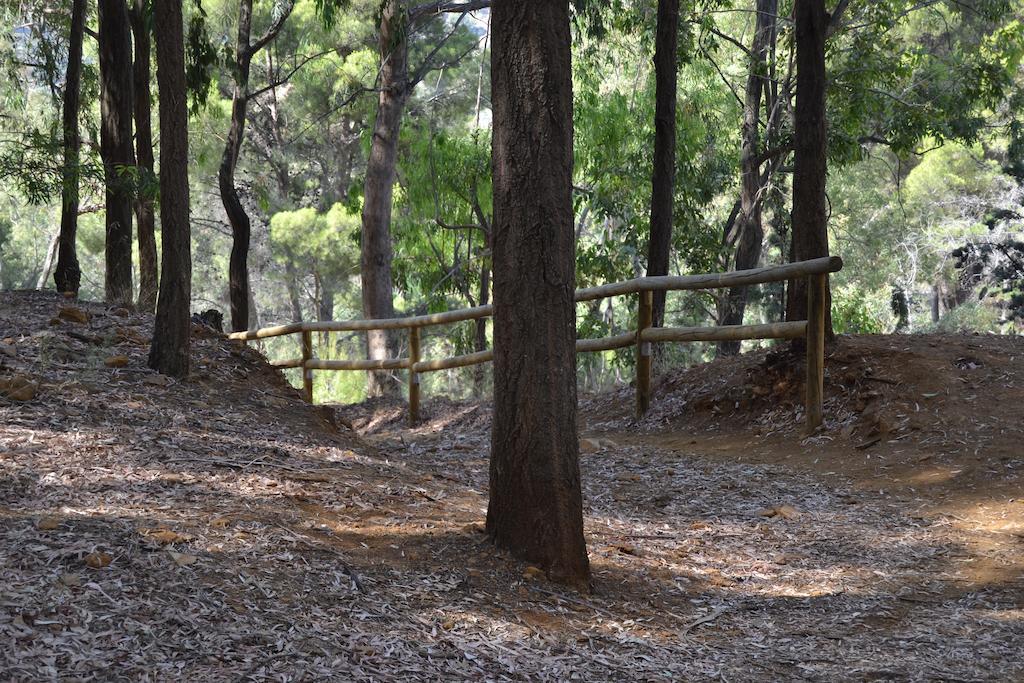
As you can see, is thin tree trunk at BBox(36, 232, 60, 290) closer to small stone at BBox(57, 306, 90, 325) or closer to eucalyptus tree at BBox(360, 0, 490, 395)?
eucalyptus tree at BBox(360, 0, 490, 395)

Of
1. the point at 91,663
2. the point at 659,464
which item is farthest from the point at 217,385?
the point at 91,663

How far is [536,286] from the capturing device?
4.52 m

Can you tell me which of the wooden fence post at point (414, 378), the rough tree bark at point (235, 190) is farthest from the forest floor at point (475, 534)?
the rough tree bark at point (235, 190)

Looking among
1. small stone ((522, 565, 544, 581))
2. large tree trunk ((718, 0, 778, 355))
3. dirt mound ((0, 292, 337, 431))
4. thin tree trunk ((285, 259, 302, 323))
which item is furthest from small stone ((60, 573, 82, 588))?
thin tree trunk ((285, 259, 302, 323))

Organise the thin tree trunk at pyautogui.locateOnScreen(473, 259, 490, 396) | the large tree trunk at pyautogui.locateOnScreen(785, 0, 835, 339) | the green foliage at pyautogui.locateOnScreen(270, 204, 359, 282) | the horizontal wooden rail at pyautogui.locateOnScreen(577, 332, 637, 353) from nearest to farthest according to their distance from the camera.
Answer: the large tree trunk at pyautogui.locateOnScreen(785, 0, 835, 339) → the horizontal wooden rail at pyautogui.locateOnScreen(577, 332, 637, 353) → the thin tree trunk at pyautogui.locateOnScreen(473, 259, 490, 396) → the green foliage at pyautogui.locateOnScreen(270, 204, 359, 282)

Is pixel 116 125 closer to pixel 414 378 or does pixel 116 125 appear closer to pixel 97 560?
pixel 414 378

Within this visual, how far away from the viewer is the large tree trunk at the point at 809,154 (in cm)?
892

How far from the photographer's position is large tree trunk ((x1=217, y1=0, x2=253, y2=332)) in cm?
1480

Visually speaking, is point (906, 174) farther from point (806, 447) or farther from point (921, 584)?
point (921, 584)

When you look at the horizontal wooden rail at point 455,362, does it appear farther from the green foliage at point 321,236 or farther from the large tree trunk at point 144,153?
the green foliage at point 321,236

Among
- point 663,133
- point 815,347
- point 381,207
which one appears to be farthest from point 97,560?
point 381,207

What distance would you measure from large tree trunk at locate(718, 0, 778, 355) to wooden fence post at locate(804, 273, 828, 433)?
679 centimetres

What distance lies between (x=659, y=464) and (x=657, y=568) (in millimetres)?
2701

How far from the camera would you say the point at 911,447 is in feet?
24.4
